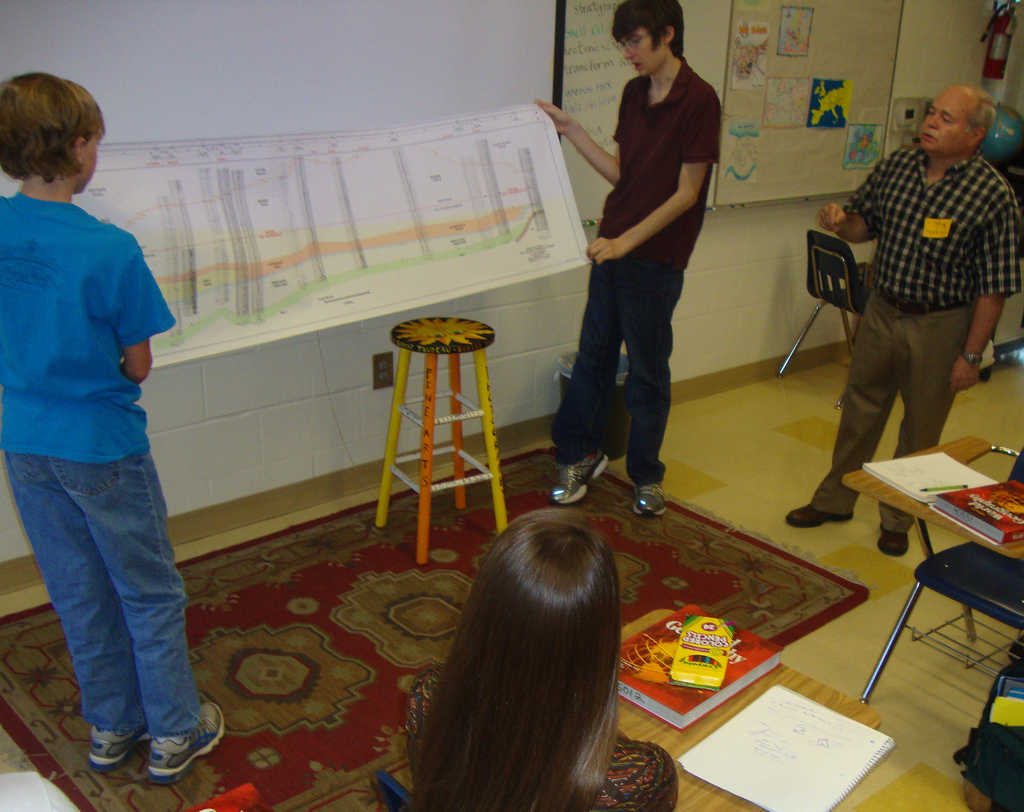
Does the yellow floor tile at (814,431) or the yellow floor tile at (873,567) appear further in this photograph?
the yellow floor tile at (814,431)

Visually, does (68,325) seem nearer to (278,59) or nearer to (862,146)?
(278,59)

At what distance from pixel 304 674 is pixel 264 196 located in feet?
4.21

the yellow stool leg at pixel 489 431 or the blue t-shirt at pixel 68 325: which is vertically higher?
the blue t-shirt at pixel 68 325

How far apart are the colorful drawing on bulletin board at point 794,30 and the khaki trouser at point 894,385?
1.68m

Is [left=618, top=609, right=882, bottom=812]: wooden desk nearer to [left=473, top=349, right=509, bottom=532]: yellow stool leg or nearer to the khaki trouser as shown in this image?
[left=473, top=349, right=509, bottom=532]: yellow stool leg

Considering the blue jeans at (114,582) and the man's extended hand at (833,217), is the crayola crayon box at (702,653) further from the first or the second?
the man's extended hand at (833,217)

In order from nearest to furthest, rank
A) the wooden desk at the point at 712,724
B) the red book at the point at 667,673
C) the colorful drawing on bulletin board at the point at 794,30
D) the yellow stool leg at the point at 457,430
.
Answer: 1. the wooden desk at the point at 712,724
2. the red book at the point at 667,673
3. the yellow stool leg at the point at 457,430
4. the colorful drawing on bulletin board at the point at 794,30

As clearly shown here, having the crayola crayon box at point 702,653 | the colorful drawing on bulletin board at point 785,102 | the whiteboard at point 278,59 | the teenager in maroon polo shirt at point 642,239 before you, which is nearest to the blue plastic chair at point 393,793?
the crayola crayon box at point 702,653

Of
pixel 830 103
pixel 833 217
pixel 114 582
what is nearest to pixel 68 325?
pixel 114 582

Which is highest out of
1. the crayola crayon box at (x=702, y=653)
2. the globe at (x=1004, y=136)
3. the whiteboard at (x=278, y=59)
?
the whiteboard at (x=278, y=59)

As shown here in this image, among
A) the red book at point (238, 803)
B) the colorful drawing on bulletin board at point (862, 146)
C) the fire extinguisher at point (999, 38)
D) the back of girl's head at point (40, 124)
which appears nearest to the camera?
the red book at point (238, 803)

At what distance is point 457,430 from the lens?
326cm

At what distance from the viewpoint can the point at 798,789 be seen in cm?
120

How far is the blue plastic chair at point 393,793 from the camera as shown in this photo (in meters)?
1.09
